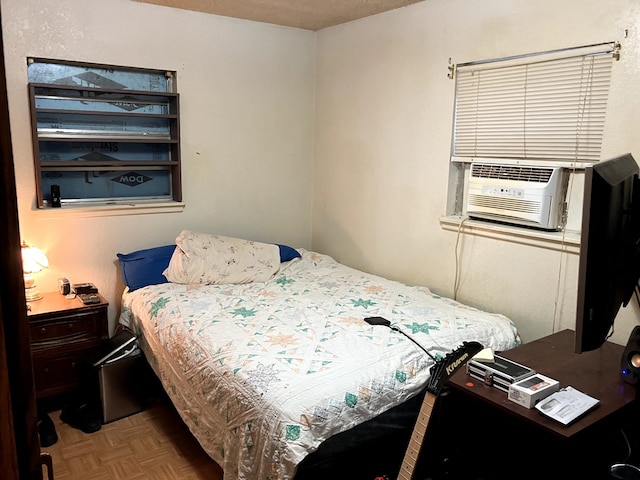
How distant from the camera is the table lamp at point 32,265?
9.20ft

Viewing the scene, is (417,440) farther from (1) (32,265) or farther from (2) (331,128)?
(2) (331,128)

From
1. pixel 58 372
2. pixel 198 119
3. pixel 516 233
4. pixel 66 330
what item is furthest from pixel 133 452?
pixel 516 233

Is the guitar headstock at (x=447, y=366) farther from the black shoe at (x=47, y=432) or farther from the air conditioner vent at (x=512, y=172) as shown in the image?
the black shoe at (x=47, y=432)

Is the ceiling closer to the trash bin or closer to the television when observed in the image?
the trash bin

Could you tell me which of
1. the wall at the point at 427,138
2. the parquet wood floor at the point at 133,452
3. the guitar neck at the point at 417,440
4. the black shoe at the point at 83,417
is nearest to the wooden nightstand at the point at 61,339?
the black shoe at the point at 83,417

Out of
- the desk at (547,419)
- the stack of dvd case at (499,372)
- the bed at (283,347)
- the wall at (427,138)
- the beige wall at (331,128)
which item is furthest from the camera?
the beige wall at (331,128)

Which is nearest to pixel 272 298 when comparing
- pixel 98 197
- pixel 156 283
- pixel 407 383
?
pixel 156 283

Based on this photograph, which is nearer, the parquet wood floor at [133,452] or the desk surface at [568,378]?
the desk surface at [568,378]

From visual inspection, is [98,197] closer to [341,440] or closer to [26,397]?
[341,440]

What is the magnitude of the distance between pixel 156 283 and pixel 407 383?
1779mm

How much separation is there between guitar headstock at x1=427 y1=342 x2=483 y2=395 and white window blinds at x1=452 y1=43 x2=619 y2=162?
1068 mm

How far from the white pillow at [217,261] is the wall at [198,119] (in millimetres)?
335

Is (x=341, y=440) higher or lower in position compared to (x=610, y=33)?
lower

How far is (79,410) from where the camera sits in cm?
278
